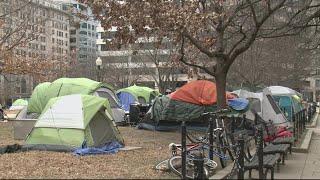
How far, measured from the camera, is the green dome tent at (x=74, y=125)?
1388 cm

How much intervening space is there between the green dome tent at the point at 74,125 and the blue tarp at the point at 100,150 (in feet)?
0.49

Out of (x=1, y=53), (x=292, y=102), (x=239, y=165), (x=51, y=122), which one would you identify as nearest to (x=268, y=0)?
(x=51, y=122)

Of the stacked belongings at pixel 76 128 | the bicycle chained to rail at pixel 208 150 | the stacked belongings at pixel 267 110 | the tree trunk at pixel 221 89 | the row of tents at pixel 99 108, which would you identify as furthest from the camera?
the stacked belongings at pixel 267 110

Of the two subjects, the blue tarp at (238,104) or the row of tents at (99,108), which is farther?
the blue tarp at (238,104)

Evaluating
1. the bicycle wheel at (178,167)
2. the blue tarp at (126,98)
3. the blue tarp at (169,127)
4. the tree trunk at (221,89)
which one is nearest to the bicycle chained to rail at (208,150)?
the bicycle wheel at (178,167)

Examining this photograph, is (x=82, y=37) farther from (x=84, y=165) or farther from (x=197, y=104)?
(x=84, y=165)

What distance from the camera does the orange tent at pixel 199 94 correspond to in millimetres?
20672

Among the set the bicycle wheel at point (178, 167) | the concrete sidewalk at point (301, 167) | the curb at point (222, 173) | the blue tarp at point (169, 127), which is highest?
the bicycle wheel at point (178, 167)

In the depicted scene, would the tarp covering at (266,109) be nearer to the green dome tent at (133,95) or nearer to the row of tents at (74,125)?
the row of tents at (74,125)

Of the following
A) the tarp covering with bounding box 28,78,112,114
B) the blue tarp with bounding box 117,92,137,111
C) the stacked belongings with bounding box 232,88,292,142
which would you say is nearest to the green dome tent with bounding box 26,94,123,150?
the stacked belongings with bounding box 232,88,292,142

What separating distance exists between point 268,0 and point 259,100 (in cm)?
567

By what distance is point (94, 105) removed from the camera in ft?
47.8

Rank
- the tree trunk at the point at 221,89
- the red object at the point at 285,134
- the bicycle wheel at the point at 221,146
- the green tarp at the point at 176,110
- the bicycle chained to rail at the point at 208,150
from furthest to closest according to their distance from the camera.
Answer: the green tarp at the point at 176,110
the tree trunk at the point at 221,89
the red object at the point at 285,134
the bicycle wheel at the point at 221,146
the bicycle chained to rail at the point at 208,150

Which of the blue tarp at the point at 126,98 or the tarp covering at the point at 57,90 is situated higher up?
the tarp covering at the point at 57,90
